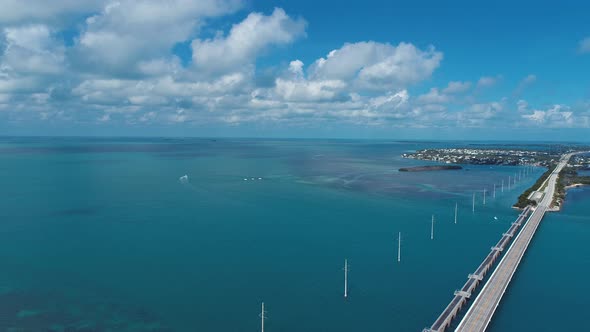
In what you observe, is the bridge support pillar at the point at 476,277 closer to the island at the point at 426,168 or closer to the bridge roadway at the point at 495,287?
the bridge roadway at the point at 495,287

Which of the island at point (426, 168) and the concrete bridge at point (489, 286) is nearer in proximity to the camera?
the concrete bridge at point (489, 286)

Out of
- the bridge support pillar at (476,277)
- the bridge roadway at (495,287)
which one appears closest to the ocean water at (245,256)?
the bridge support pillar at (476,277)

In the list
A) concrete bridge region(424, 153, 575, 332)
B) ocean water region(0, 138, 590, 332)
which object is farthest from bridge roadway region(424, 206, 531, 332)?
ocean water region(0, 138, 590, 332)

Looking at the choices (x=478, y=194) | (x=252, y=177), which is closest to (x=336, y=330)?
(x=478, y=194)

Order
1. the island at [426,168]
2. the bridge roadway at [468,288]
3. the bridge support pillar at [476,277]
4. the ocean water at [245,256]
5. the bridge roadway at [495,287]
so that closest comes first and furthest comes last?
the bridge roadway at [495,287]
the bridge roadway at [468,288]
the ocean water at [245,256]
the bridge support pillar at [476,277]
the island at [426,168]

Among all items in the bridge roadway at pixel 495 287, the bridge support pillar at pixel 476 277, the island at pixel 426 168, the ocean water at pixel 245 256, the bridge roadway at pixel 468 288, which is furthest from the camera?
the island at pixel 426 168

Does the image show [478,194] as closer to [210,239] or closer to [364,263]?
[364,263]

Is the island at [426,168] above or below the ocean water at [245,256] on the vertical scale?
above
